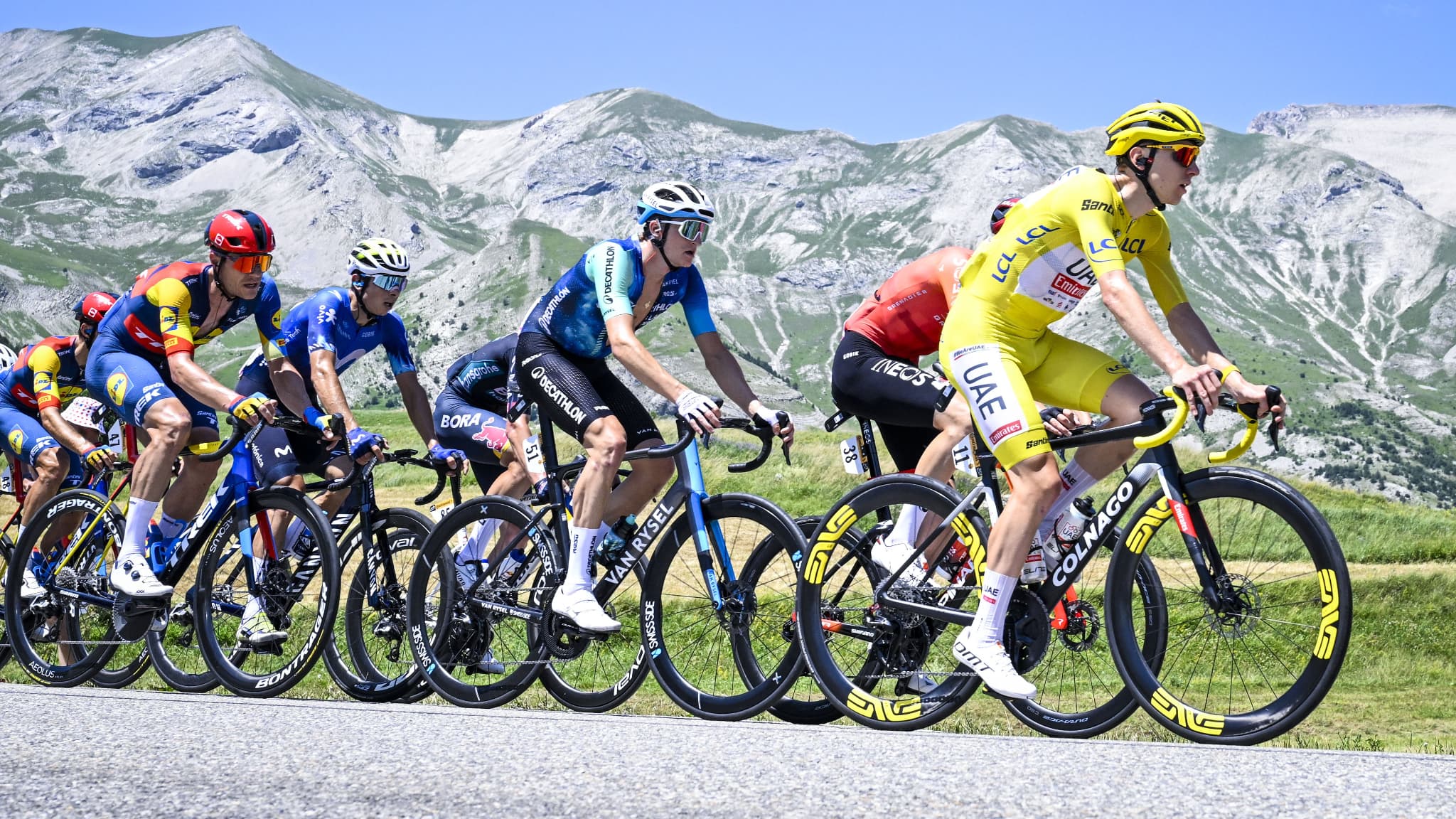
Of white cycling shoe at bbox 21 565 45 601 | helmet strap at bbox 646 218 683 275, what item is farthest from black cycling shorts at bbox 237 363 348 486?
helmet strap at bbox 646 218 683 275

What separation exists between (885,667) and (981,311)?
5.83 feet

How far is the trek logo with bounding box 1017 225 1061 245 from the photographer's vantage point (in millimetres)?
5750

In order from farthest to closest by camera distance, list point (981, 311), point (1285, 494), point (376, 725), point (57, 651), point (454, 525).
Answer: point (57, 651), point (454, 525), point (981, 311), point (376, 725), point (1285, 494)

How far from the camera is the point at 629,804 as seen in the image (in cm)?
361

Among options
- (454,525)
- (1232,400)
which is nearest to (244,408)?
(454,525)

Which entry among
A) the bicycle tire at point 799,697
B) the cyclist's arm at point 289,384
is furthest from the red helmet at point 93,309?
the bicycle tire at point 799,697

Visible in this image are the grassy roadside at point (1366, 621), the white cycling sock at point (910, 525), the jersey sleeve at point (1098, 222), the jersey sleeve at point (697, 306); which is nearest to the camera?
the jersey sleeve at point (1098, 222)

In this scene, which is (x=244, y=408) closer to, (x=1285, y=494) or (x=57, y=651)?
(x=57, y=651)

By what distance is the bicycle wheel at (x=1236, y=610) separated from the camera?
196 inches

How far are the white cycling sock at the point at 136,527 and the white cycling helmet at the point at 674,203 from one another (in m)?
3.78

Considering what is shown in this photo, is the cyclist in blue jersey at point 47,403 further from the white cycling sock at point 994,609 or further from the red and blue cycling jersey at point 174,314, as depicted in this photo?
the white cycling sock at point 994,609

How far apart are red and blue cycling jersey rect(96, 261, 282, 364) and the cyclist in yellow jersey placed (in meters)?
4.57

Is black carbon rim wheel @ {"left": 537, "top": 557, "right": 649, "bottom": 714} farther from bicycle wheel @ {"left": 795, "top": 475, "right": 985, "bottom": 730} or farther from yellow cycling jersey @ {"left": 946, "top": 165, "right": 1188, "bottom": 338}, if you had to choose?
yellow cycling jersey @ {"left": 946, "top": 165, "right": 1188, "bottom": 338}

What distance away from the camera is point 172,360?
26.0 ft
